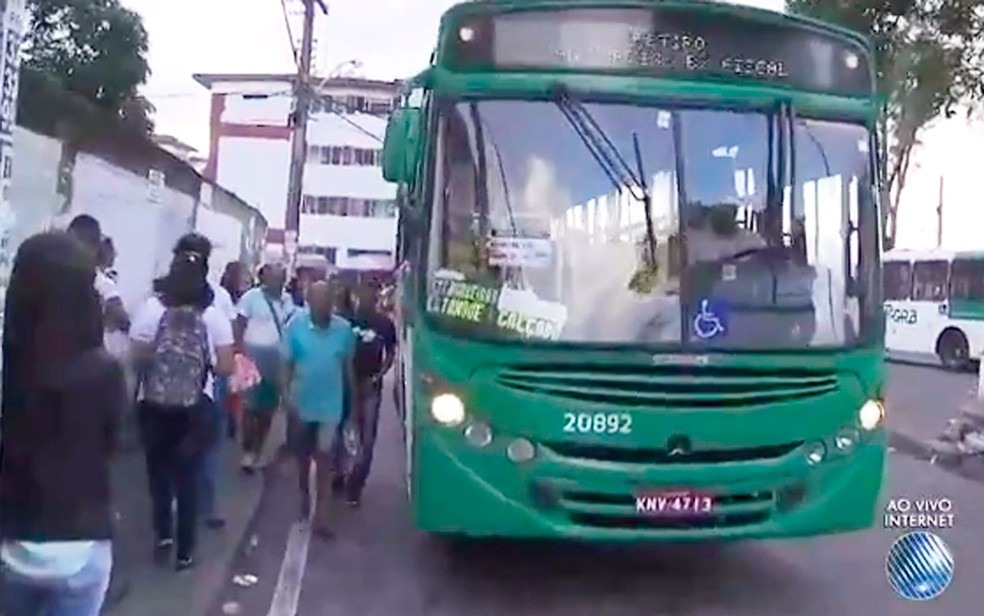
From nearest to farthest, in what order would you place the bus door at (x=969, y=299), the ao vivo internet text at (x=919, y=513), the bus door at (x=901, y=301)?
the ao vivo internet text at (x=919, y=513)
the bus door at (x=969, y=299)
the bus door at (x=901, y=301)

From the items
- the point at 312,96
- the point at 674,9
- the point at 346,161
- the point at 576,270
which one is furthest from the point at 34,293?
the point at 346,161

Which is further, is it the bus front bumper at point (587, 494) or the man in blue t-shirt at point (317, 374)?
the man in blue t-shirt at point (317, 374)

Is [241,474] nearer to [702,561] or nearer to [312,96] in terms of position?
[702,561]

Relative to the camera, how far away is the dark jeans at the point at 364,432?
10422 mm

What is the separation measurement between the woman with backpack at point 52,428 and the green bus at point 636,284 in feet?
11.4

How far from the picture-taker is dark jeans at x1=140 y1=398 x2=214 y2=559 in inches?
302

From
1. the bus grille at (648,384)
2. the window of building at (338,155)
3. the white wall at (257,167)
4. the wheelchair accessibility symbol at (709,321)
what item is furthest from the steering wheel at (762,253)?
the window of building at (338,155)

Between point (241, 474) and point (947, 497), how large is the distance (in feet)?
20.0

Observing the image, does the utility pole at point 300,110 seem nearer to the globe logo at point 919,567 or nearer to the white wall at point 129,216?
the white wall at point 129,216

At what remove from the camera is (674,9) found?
7750 mm

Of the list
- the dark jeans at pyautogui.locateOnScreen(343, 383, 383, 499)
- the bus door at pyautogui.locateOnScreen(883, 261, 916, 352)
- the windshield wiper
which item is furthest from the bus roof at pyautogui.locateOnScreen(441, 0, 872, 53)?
the bus door at pyautogui.locateOnScreen(883, 261, 916, 352)

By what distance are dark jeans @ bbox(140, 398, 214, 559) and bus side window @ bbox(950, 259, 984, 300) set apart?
26.5 metres

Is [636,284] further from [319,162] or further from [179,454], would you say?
[319,162]

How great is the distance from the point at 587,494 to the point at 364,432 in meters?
3.44
